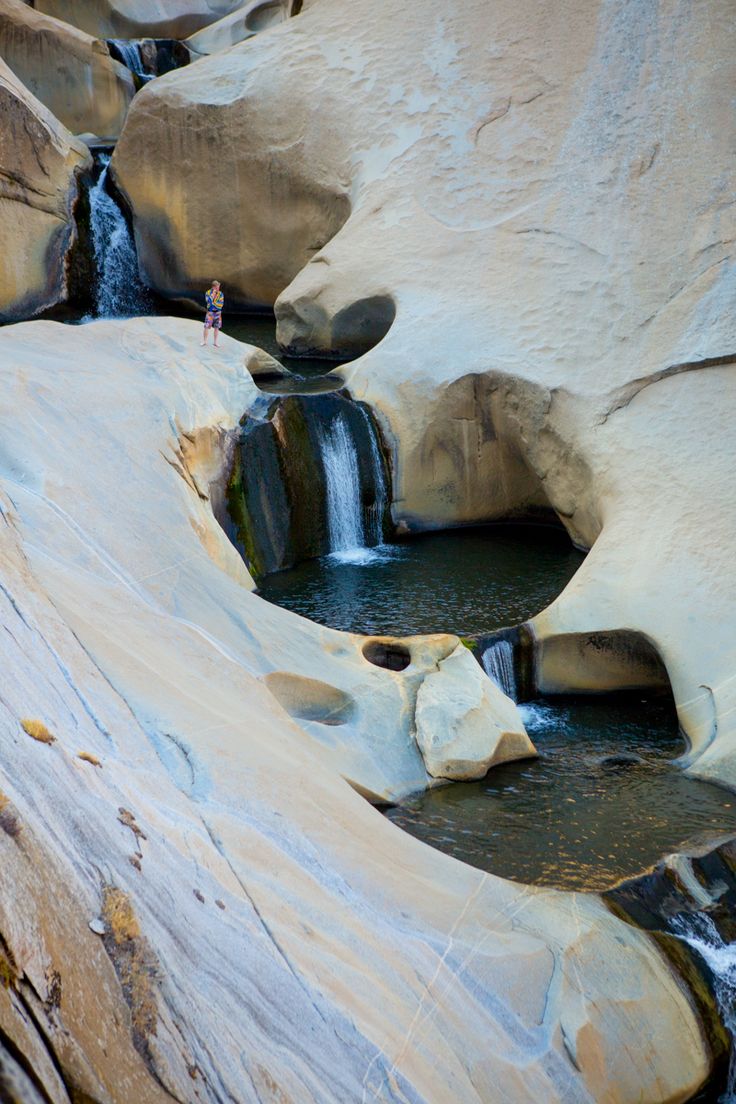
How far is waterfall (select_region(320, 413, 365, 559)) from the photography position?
1367 centimetres

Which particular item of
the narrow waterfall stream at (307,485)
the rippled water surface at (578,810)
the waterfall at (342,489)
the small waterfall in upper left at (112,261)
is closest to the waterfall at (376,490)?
the narrow waterfall stream at (307,485)

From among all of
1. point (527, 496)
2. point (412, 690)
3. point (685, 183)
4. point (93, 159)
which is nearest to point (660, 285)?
point (685, 183)

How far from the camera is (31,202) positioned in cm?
1794

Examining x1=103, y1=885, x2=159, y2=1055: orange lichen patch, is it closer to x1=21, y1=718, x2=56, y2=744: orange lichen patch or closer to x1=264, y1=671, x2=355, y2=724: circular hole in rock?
x1=21, y1=718, x2=56, y2=744: orange lichen patch

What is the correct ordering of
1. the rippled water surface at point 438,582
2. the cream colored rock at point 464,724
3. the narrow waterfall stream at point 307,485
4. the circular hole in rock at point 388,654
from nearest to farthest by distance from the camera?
the cream colored rock at point 464,724 < the circular hole in rock at point 388,654 < the rippled water surface at point 438,582 < the narrow waterfall stream at point 307,485

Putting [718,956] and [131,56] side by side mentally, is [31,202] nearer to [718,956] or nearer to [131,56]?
[131,56]

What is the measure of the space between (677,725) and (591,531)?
11.6ft

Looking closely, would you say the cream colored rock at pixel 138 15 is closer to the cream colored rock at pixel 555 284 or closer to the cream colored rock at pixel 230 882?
the cream colored rock at pixel 555 284

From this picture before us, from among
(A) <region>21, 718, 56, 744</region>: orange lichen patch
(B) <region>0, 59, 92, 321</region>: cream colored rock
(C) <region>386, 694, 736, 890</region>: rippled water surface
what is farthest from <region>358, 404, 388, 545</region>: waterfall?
(A) <region>21, 718, 56, 744</region>: orange lichen patch

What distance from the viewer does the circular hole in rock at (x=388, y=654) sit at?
375 inches

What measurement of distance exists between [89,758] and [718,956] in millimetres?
4122

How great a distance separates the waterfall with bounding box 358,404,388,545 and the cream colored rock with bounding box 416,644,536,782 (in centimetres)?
489

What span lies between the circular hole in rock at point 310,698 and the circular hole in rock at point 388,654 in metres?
0.96

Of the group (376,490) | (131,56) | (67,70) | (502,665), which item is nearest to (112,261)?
(67,70)
